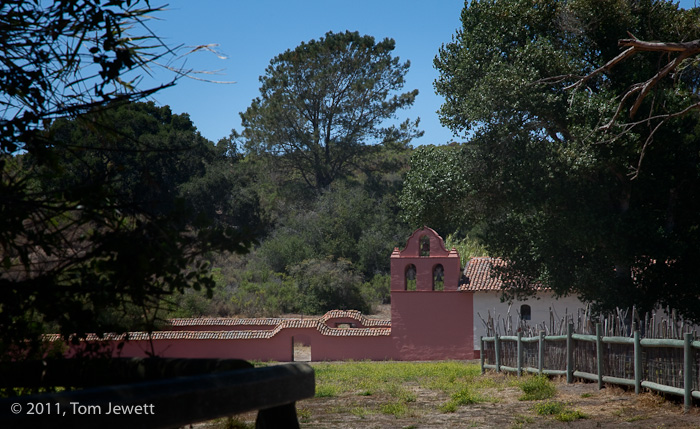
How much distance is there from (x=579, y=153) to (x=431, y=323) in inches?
611

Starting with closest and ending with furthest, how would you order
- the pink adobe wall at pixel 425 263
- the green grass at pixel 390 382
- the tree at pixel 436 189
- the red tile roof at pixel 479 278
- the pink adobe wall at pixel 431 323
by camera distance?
the green grass at pixel 390 382
the tree at pixel 436 189
the red tile roof at pixel 479 278
the pink adobe wall at pixel 431 323
the pink adobe wall at pixel 425 263

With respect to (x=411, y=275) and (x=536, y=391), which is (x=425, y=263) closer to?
(x=411, y=275)

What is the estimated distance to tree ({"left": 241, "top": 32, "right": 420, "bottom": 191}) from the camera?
53.7m

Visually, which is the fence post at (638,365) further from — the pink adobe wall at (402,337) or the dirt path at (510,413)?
the pink adobe wall at (402,337)

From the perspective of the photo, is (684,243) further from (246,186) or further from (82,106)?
(246,186)

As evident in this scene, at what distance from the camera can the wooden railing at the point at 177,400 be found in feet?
6.53

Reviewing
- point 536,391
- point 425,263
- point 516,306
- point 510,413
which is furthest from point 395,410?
point 425,263

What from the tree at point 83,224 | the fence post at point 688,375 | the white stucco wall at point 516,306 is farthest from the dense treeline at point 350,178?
the white stucco wall at point 516,306

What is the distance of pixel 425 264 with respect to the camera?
33.3 metres

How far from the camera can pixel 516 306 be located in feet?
105

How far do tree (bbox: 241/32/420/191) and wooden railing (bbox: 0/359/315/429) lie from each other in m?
51.3

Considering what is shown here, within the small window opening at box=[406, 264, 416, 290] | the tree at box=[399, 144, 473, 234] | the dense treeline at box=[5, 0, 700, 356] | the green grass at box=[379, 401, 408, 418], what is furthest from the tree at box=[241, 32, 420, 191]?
the green grass at box=[379, 401, 408, 418]

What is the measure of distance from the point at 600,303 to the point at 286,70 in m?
37.1

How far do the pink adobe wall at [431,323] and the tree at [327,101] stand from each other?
24.2m
